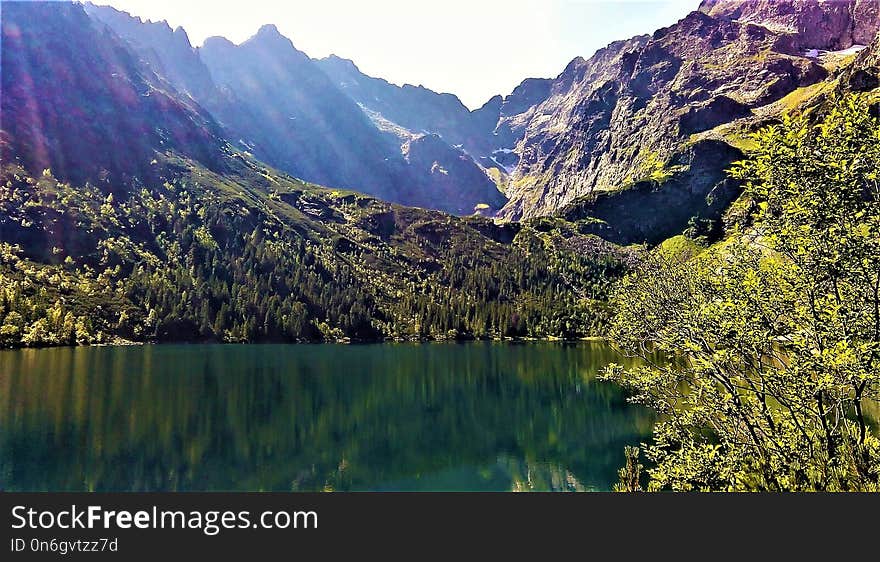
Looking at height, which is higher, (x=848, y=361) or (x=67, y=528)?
(x=848, y=361)

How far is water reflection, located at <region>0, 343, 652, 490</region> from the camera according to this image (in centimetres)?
4400

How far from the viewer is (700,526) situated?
42.5 feet

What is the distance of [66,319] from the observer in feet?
553

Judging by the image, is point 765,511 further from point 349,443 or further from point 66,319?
point 66,319

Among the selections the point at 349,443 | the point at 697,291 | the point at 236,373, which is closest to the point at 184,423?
the point at 349,443

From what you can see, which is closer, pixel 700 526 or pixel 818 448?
pixel 700 526

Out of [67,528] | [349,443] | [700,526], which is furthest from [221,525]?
[349,443]

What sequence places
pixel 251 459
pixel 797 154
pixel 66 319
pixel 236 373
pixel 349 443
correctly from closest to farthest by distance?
pixel 797 154
pixel 251 459
pixel 349 443
pixel 236 373
pixel 66 319

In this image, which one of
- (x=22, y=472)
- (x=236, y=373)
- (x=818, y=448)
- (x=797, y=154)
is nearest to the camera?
(x=797, y=154)

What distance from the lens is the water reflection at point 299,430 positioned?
4400cm

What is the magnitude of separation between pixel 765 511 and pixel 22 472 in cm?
4901

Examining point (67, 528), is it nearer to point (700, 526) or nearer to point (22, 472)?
Answer: point (700, 526)

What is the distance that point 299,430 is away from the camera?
197 ft

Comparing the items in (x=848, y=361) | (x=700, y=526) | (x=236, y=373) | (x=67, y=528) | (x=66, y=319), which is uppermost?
(x=66, y=319)
